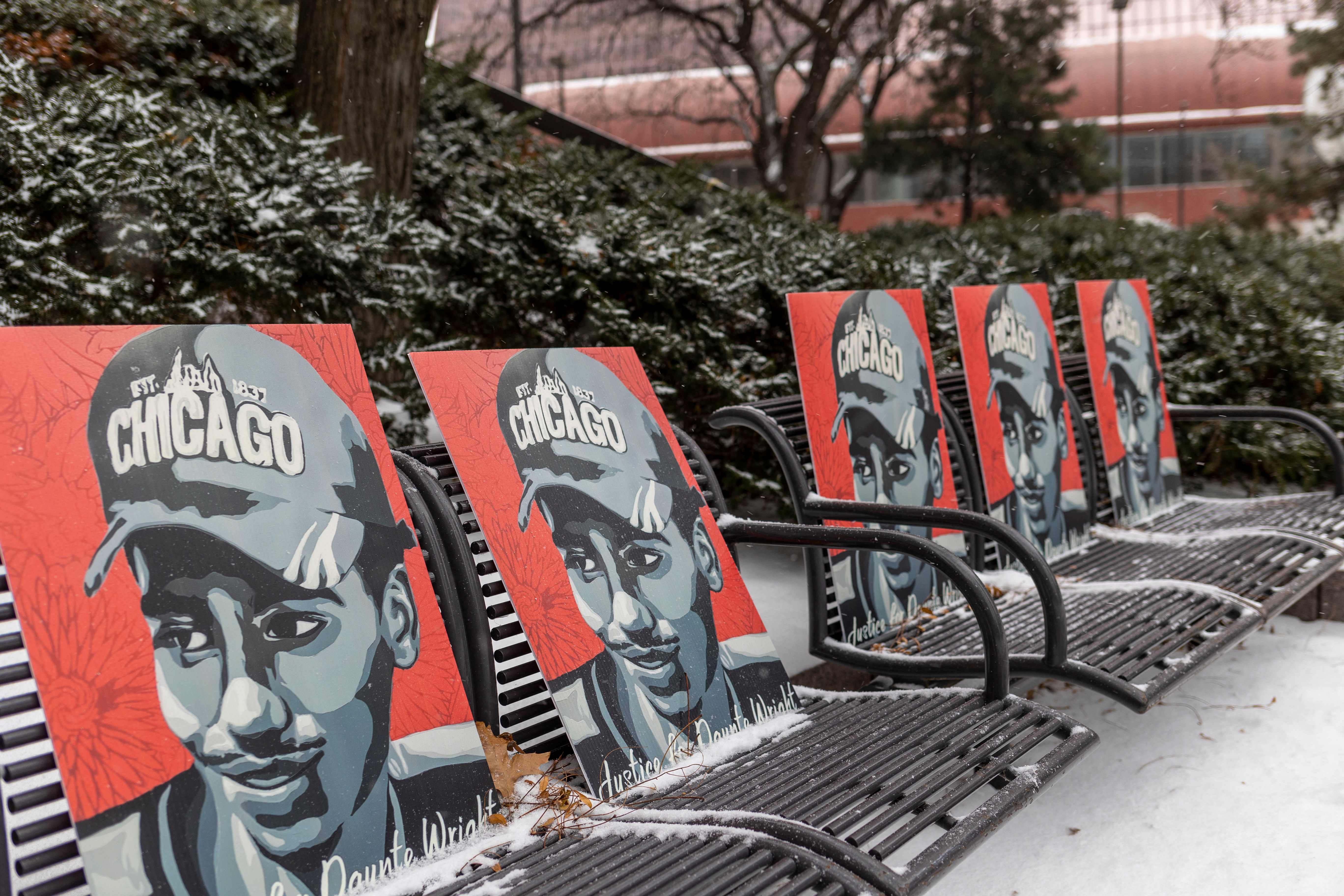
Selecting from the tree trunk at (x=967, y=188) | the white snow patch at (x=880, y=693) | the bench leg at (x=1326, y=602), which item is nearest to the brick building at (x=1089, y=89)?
the tree trunk at (x=967, y=188)

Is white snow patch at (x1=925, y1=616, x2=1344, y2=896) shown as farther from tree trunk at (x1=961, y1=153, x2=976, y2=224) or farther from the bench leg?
tree trunk at (x1=961, y1=153, x2=976, y2=224)

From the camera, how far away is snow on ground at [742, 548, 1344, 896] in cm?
208

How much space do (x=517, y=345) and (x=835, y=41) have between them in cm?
991

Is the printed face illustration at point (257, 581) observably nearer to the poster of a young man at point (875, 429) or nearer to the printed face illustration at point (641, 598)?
the printed face illustration at point (641, 598)

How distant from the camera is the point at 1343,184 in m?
10.9

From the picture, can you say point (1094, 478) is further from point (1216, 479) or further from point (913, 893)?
point (913, 893)

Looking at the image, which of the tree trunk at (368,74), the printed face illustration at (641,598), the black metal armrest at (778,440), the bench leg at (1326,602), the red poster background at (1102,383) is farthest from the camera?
the tree trunk at (368,74)

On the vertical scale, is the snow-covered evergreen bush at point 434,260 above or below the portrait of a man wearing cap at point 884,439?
above

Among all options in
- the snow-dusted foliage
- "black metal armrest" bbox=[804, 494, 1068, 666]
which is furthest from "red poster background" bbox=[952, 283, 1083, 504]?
the snow-dusted foliage

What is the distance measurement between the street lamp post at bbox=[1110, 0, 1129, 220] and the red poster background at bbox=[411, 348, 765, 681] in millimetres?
11571

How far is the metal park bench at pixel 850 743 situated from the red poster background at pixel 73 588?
56 cm

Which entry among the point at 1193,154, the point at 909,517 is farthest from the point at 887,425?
the point at 1193,154

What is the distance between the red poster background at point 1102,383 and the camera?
3840 mm

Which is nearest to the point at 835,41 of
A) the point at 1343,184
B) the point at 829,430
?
the point at 1343,184
